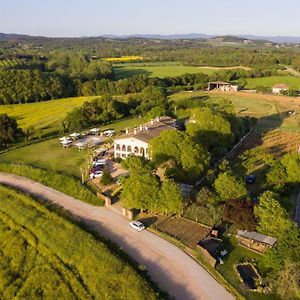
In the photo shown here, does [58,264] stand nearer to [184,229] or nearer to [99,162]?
[184,229]

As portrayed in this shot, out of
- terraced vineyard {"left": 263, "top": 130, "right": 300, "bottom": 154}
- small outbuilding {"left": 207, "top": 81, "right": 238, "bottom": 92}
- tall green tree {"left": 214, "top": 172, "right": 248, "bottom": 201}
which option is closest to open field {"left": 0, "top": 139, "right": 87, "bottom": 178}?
tall green tree {"left": 214, "top": 172, "right": 248, "bottom": 201}

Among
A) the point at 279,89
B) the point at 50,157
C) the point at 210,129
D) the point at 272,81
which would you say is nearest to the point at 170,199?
the point at 210,129

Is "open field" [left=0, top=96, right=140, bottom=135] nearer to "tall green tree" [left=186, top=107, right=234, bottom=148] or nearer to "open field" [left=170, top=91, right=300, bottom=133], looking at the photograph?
"tall green tree" [left=186, top=107, right=234, bottom=148]

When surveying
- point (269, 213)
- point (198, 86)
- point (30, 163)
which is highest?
point (269, 213)

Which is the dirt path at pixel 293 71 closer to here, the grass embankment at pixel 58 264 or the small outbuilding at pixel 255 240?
the small outbuilding at pixel 255 240

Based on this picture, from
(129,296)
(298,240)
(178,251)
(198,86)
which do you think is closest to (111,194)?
(178,251)

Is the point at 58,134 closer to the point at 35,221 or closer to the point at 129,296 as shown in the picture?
the point at 35,221

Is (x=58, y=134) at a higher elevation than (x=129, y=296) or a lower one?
lower
